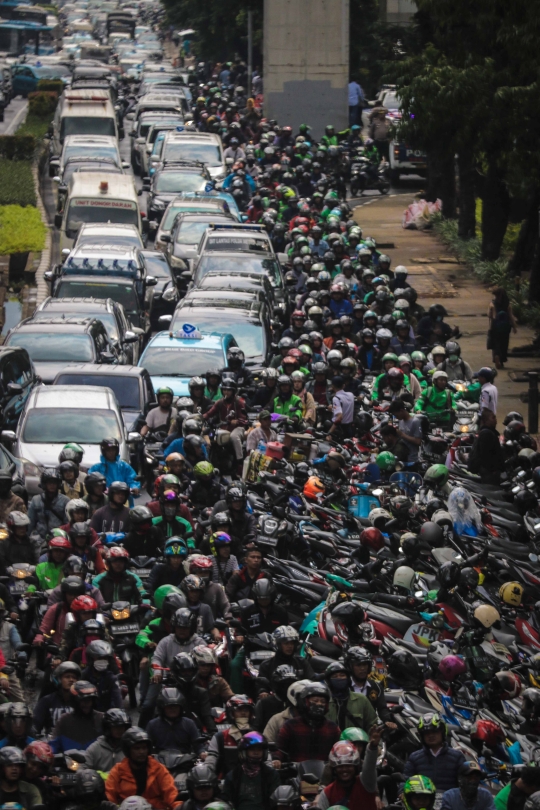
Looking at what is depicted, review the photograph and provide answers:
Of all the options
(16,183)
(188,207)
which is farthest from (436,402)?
(16,183)

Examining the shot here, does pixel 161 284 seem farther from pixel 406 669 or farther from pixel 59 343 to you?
pixel 406 669

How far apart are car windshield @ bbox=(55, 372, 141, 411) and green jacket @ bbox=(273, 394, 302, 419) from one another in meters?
1.66

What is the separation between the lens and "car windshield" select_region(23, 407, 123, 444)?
55.6ft

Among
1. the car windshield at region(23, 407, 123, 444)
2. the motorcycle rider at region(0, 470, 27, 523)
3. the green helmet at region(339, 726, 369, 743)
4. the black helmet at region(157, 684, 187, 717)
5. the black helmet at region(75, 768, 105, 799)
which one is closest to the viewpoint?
the black helmet at region(75, 768, 105, 799)

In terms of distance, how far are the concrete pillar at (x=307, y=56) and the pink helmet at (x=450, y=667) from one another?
40.8 m

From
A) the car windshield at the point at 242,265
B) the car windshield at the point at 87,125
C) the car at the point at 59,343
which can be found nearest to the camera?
the car at the point at 59,343

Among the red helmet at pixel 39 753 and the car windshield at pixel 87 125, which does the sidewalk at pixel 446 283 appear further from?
the red helmet at pixel 39 753

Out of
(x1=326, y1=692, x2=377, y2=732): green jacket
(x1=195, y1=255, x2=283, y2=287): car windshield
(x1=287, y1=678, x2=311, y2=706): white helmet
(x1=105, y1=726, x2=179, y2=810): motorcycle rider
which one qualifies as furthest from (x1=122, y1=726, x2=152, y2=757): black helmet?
(x1=195, y1=255, x2=283, y2=287): car windshield

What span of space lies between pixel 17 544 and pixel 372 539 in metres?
2.90

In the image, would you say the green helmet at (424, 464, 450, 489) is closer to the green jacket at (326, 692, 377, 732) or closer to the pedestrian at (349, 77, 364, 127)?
the green jacket at (326, 692, 377, 732)

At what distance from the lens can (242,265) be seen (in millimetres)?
26406

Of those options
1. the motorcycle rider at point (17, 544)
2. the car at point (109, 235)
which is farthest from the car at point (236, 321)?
the motorcycle rider at point (17, 544)

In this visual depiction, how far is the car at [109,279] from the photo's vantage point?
78.9 feet

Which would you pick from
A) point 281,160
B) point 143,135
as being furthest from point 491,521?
point 143,135
